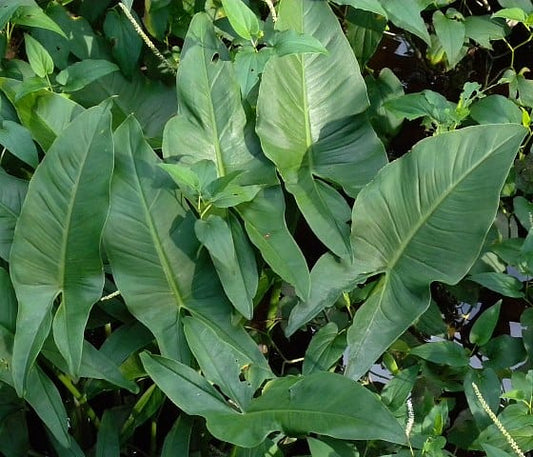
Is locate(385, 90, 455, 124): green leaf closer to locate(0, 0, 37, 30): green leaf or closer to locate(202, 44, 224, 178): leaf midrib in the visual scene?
locate(202, 44, 224, 178): leaf midrib

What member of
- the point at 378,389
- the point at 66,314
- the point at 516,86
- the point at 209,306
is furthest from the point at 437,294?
the point at 66,314

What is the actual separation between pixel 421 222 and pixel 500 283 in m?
0.21

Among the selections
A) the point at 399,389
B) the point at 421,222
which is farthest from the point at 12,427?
the point at 421,222

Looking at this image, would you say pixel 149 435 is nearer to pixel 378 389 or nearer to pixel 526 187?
pixel 378 389

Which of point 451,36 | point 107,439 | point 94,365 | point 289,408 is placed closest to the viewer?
point 289,408

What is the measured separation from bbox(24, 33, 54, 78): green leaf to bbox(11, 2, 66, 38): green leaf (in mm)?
28

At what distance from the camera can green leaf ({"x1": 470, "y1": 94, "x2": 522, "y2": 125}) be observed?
1.45 metres

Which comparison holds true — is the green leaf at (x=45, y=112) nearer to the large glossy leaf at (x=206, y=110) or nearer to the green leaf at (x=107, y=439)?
the large glossy leaf at (x=206, y=110)

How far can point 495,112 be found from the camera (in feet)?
4.77

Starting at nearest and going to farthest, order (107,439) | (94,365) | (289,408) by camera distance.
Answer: (289,408)
(94,365)
(107,439)

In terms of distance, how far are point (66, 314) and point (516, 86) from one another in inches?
33.9

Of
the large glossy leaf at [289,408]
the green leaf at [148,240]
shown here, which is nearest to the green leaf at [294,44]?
the green leaf at [148,240]

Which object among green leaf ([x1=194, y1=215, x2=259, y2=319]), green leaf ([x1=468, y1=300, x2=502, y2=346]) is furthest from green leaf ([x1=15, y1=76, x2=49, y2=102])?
green leaf ([x1=468, y1=300, x2=502, y2=346])

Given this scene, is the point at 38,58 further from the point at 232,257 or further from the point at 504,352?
the point at 504,352
